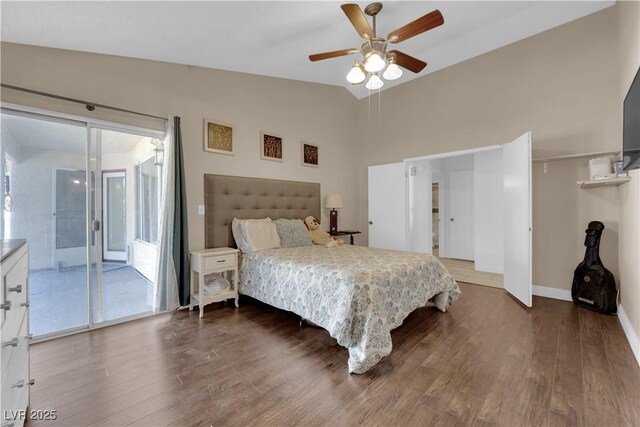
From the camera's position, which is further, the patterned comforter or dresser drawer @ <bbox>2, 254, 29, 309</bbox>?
the patterned comforter

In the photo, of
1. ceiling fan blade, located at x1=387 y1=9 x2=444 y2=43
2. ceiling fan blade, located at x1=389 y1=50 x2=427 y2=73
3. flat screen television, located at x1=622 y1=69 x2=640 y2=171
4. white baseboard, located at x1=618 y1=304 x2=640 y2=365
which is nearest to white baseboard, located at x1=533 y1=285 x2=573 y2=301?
white baseboard, located at x1=618 y1=304 x2=640 y2=365

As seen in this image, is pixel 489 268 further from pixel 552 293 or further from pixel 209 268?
pixel 209 268

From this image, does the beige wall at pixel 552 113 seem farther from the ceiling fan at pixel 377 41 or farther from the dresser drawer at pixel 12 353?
the dresser drawer at pixel 12 353

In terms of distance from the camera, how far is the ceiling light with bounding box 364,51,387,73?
86.9 inches

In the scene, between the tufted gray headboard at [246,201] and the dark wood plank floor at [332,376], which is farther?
the tufted gray headboard at [246,201]

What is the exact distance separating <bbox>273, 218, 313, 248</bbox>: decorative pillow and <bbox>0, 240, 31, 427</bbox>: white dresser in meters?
2.31

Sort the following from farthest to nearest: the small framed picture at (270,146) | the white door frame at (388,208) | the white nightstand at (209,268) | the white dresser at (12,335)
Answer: the white door frame at (388,208) < the small framed picture at (270,146) < the white nightstand at (209,268) < the white dresser at (12,335)

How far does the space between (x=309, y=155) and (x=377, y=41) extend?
217cm

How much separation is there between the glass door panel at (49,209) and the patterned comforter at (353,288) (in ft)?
4.96

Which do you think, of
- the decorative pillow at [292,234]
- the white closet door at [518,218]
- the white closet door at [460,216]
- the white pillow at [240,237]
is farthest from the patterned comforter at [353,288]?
the white closet door at [460,216]

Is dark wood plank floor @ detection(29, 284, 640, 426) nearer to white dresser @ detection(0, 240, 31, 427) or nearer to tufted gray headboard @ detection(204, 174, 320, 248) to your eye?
white dresser @ detection(0, 240, 31, 427)

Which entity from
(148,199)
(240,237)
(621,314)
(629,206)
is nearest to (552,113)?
(629,206)

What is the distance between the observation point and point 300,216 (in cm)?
412

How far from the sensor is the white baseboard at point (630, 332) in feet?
6.31
